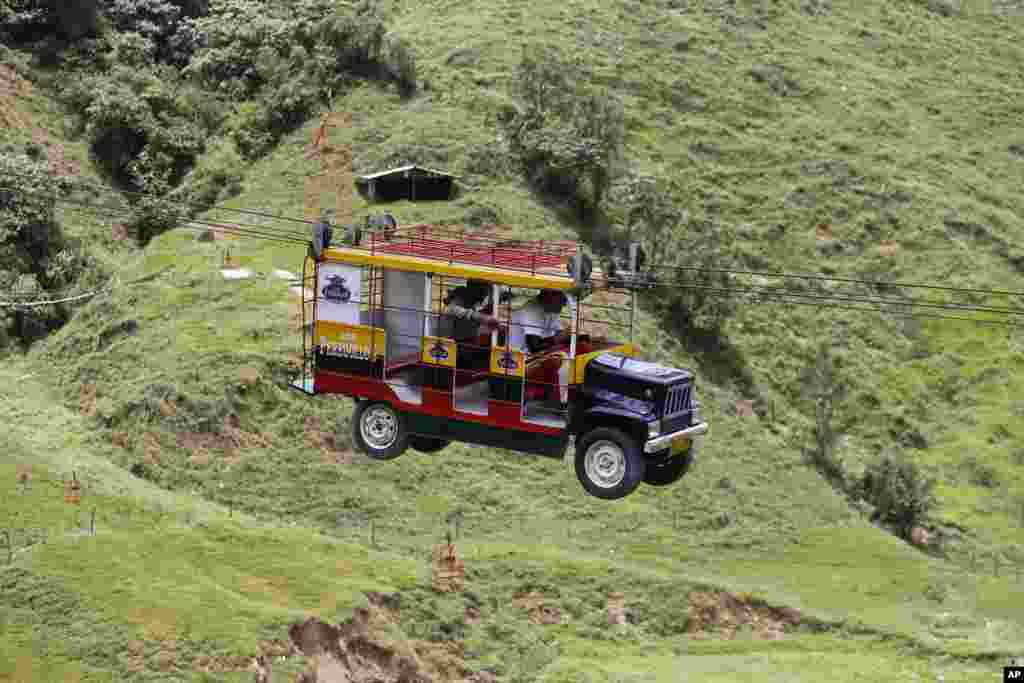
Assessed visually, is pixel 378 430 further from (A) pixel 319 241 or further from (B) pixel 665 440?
(B) pixel 665 440

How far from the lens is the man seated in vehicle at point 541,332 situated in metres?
36.4

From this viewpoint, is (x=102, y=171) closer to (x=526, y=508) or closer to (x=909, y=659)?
(x=526, y=508)

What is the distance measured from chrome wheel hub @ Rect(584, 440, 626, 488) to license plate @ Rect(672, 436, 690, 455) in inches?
61.0

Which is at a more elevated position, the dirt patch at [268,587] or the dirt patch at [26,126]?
the dirt patch at [26,126]

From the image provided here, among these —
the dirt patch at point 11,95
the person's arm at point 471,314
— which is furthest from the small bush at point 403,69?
the person's arm at point 471,314

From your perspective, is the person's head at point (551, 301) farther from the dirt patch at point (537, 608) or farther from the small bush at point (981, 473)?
the small bush at point (981, 473)

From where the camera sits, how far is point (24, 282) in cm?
7650

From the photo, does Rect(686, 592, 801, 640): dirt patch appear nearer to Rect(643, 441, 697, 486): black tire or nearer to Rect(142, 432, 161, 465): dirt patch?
Rect(142, 432, 161, 465): dirt patch

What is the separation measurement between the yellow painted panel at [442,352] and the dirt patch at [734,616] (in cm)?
2859

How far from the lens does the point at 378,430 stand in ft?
127

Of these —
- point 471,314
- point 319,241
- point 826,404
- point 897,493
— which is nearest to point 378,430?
point 471,314

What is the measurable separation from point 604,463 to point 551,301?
4.05 meters

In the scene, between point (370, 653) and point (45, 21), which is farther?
point (45, 21)

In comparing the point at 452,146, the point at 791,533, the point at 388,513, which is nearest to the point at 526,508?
the point at 388,513
